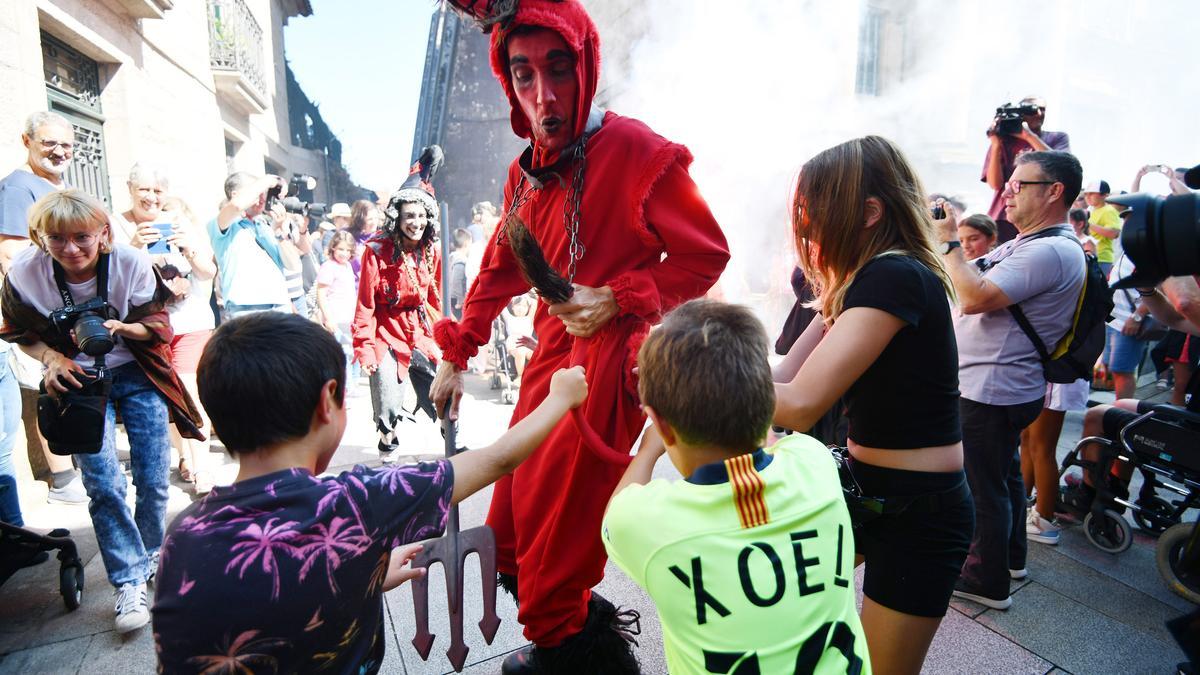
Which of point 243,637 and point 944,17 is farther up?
point 944,17

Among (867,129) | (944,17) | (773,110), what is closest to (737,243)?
(773,110)

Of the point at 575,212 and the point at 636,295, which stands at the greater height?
the point at 575,212

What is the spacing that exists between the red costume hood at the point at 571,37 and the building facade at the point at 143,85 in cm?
337

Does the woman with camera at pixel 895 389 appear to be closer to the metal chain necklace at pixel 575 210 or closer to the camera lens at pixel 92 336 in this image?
the metal chain necklace at pixel 575 210

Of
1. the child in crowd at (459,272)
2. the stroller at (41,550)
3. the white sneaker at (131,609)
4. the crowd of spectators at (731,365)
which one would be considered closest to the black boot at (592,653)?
the crowd of spectators at (731,365)

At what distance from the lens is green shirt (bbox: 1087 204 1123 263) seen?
6.60 meters

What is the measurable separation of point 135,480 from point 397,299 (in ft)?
6.42

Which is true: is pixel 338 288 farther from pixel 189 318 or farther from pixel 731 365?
pixel 731 365

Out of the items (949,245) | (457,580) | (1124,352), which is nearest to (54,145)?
(457,580)

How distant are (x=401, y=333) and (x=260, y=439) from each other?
3.33m

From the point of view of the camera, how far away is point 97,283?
102 inches

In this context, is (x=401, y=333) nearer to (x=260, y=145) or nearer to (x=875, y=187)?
(x=875, y=187)

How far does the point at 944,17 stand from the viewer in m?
14.5

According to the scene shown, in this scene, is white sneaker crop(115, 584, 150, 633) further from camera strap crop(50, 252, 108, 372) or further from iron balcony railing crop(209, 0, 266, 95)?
iron balcony railing crop(209, 0, 266, 95)
